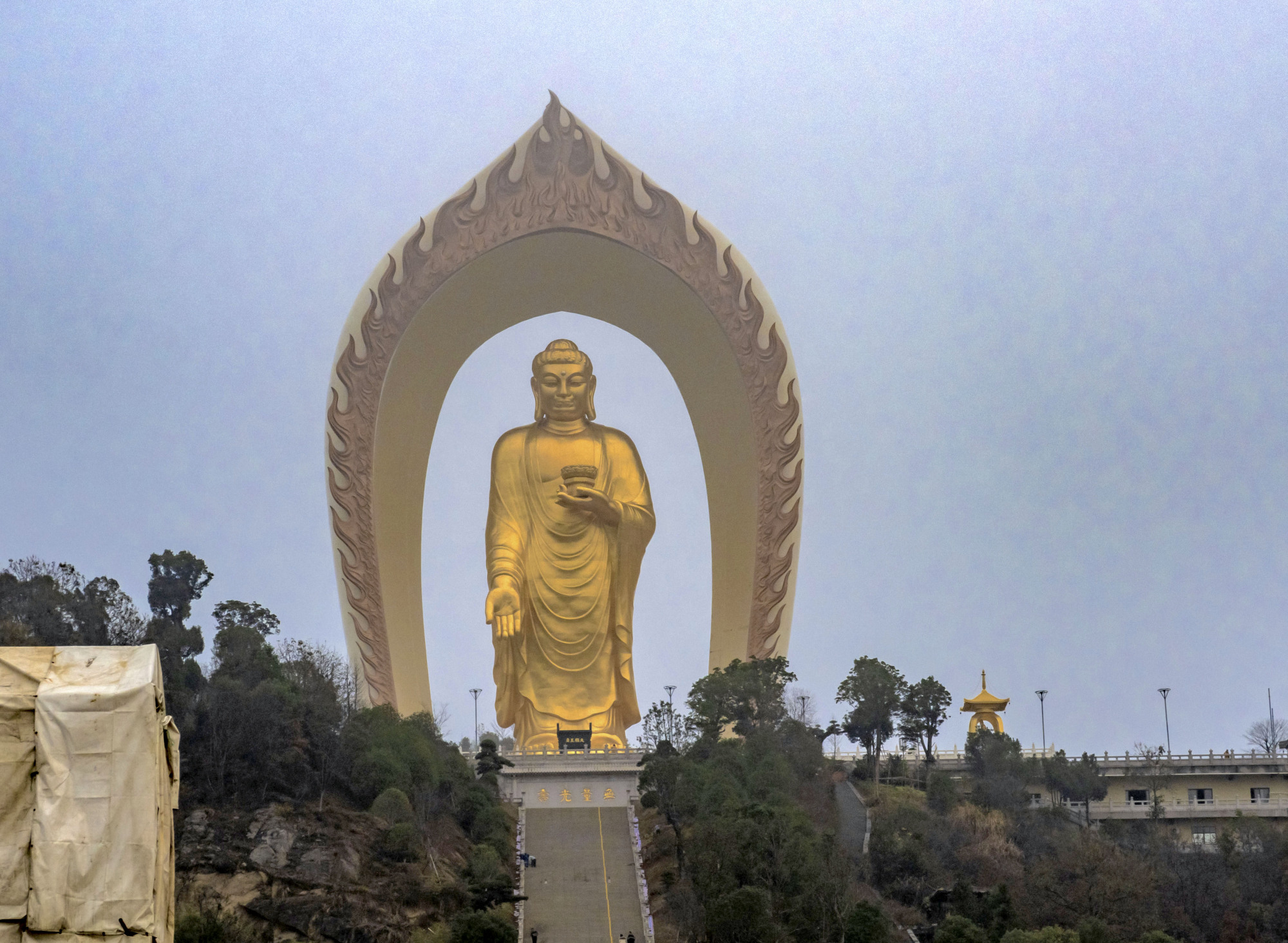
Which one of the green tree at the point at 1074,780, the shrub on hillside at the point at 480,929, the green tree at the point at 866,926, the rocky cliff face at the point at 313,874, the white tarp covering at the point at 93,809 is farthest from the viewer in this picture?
the green tree at the point at 1074,780

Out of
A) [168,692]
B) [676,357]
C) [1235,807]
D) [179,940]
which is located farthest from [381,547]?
[1235,807]

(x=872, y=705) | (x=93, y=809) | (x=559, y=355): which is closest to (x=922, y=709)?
(x=872, y=705)

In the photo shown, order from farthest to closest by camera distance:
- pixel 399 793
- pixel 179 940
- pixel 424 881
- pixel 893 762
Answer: pixel 893 762 < pixel 399 793 < pixel 424 881 < pixel 179 940

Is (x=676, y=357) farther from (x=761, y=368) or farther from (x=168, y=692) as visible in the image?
(x=168, y=692)

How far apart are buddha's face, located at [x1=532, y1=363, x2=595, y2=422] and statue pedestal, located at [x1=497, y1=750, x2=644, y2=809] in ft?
15.6

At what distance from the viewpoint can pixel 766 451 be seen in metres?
22.0

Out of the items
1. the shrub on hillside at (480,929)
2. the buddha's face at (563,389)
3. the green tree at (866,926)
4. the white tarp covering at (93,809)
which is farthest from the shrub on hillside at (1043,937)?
the white tarp covering at (93,809)

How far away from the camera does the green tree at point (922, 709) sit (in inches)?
961

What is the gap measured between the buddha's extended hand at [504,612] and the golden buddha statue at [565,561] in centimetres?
54

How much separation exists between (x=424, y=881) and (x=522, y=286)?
8.35m

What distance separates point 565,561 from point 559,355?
289cm

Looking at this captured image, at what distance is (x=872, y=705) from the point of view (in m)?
24.3

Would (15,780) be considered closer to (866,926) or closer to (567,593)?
(866,926)

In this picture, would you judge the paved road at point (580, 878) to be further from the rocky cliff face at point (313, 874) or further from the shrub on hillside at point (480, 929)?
the shrub on hillside at point (480, 929)
